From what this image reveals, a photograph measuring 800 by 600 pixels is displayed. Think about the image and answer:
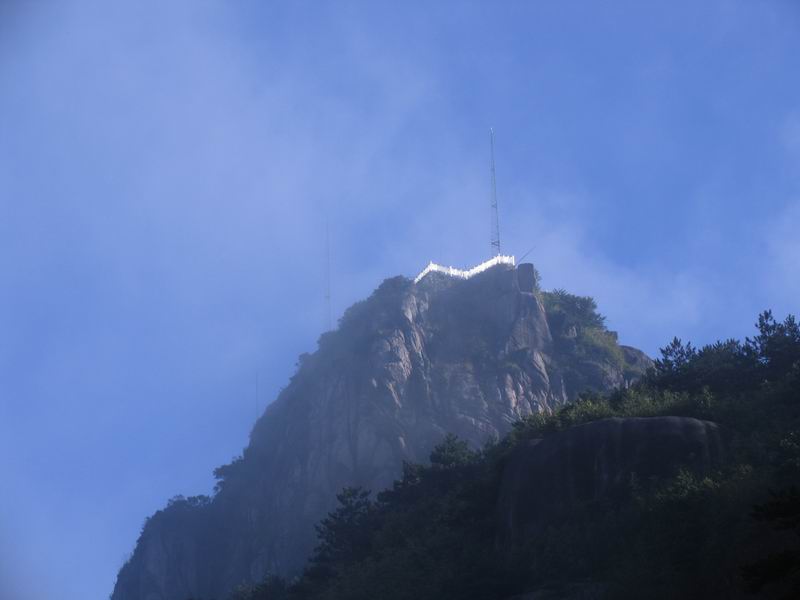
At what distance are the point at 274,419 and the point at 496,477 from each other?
185 feet

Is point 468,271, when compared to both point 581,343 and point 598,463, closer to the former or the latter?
point 581,343

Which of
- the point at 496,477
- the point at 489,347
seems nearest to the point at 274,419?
the point at 489,347

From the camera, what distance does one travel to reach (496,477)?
5225 cm

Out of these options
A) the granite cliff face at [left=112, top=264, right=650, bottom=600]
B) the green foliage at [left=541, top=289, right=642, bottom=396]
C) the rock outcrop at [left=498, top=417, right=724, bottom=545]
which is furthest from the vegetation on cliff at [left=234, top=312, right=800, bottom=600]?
the green foliage at [left=541, top=289, right=642, bottom=396]

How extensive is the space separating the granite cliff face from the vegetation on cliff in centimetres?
2247

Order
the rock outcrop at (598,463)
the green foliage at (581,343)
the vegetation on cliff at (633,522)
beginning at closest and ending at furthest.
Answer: the vegetation on cliff at (633,522), the rock outcrop at (598,463), the green foliage at (581,343)

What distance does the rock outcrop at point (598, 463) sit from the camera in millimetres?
43656

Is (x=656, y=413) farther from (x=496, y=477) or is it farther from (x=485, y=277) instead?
(x=485, y=277)

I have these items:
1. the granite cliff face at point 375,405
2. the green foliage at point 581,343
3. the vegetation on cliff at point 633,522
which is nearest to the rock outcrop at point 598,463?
the vegetation on cliff at point 633,522

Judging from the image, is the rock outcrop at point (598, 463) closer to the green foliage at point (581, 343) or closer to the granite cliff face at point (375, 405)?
the granite cliff face at point (375, 405)

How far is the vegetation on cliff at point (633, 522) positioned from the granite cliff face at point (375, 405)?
22473 mm

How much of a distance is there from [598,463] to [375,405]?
160ft

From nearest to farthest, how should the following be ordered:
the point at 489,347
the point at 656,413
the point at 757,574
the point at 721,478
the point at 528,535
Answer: the point at 757,574
the point at 721,478
the point at 528,535
the point at 656,413
the point at 489,347

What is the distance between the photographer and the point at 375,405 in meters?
93.1
